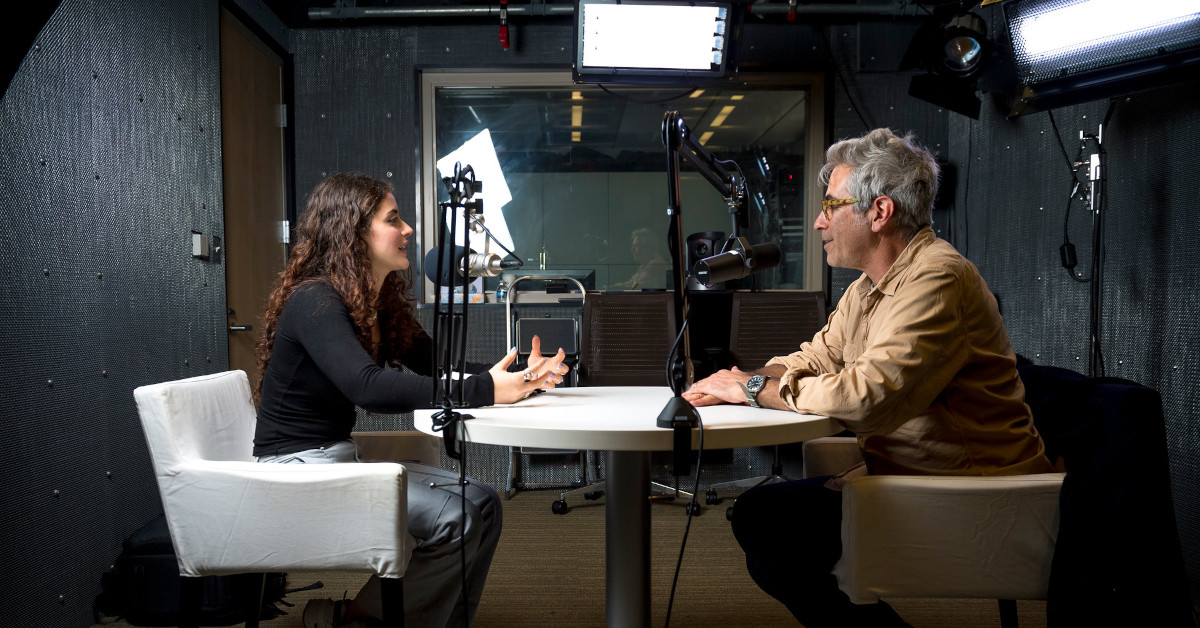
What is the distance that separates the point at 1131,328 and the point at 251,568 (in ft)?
8.89

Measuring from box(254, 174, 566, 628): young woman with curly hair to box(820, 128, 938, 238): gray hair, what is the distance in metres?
0.83

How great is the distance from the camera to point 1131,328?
2539 millimetres

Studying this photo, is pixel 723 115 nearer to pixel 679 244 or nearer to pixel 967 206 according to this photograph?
pixel 967 206

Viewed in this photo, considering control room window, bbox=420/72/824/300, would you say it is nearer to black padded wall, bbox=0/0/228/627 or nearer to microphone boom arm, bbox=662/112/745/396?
black padded wall, bbox=0/0/228/627

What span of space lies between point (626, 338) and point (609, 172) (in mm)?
1096

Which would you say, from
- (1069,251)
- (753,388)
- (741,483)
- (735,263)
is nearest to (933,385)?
(753,388)

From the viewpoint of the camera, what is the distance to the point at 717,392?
1.70 m

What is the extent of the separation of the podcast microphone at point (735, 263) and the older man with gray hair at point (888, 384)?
1.04 feet

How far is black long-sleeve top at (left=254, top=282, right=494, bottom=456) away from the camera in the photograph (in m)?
1.57

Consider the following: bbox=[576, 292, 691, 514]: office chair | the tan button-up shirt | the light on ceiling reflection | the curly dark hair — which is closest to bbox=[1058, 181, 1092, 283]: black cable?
the tan button-up shirt

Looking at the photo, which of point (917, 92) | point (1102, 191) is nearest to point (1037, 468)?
point (1102, 191)

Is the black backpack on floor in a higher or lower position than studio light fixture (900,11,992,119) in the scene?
lower

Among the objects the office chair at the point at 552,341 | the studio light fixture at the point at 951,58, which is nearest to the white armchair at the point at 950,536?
the studio light fixture at the point at 951,58

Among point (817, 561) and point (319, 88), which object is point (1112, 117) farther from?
point (319, 88)
